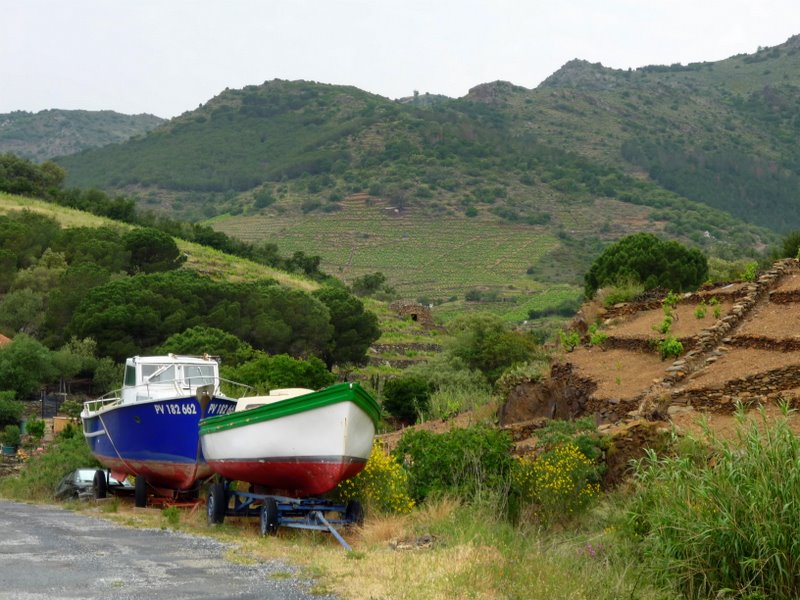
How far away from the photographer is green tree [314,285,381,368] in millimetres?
65875

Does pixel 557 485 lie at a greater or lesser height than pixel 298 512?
greater

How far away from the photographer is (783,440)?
11609mm

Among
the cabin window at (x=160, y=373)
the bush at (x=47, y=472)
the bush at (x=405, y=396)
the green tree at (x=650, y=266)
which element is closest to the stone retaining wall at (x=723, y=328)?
the cabin window at (x=160, y=373)

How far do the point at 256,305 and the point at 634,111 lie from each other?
148 metres

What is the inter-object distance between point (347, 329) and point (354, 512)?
5019 centimetres

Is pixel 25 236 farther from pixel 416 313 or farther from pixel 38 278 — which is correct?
pixel 416 313

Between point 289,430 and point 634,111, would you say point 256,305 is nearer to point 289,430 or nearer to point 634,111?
point 289,430

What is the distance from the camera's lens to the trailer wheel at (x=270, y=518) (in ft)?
52.7

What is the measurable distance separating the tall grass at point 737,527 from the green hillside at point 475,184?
8952cm

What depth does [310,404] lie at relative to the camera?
53.4 ft

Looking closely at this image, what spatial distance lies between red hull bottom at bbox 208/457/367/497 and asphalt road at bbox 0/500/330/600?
1.46 meters

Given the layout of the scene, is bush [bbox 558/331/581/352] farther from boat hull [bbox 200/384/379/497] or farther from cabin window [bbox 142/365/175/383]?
boat hull [bbox 200/384/379/497]

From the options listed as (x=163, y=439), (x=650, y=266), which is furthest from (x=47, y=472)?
(x=650, y=266)

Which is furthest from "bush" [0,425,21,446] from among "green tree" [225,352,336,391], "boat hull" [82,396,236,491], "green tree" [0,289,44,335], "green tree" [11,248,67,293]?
"green tree" [11,248,67,293]
